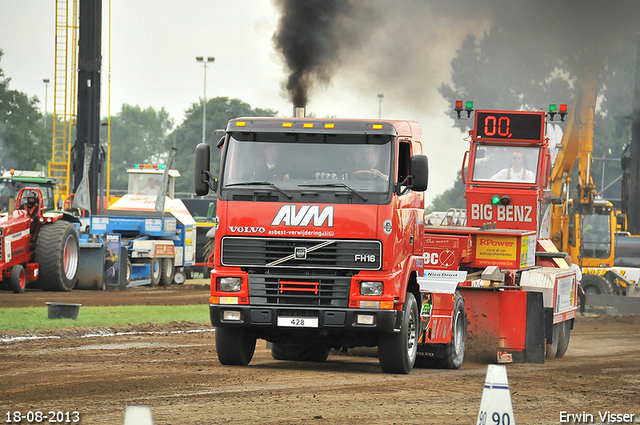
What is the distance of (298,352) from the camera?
1332cm

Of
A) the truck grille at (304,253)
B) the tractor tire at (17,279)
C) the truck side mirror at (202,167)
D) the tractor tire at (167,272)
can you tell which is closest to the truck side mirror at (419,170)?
the truck grille at (304,253)

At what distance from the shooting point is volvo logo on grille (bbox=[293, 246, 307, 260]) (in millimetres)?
10891

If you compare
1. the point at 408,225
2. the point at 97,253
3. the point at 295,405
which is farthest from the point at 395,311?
the point at 97,253

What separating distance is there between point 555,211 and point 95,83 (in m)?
13.7

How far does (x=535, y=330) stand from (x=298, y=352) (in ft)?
10.8

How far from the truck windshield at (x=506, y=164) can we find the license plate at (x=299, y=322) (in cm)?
711

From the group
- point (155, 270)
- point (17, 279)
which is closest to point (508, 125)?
point (17, 279)

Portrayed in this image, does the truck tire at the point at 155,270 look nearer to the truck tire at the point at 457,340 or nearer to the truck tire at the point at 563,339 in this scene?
the truck tire at the point at 563,339

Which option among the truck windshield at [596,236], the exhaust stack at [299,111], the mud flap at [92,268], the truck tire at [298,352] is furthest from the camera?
the truck windshield at [596,236]

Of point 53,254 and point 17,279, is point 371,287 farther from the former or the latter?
point 53,254

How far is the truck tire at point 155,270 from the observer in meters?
28.2

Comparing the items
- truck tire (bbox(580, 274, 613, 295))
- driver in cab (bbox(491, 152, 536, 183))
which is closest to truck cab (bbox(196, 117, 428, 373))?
driver in cab (bbox(491, 152, 536, 183))

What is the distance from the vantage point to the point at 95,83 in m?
28.5

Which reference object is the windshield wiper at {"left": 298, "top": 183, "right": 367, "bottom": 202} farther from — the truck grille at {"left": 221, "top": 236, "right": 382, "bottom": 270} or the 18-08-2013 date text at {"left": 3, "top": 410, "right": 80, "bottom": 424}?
the 18-08-2013 date text at {"left": 3, "top": 410, "right": 80, "bottom": 424}
